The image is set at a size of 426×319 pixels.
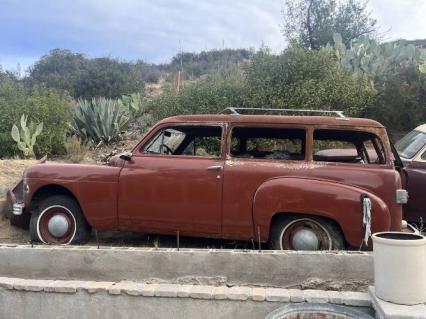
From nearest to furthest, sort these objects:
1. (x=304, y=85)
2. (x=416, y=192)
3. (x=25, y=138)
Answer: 1. (x=416, y=192)
2. (x=304, y=85)
3. (x=25, y=138)

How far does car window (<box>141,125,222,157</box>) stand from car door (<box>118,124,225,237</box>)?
0.01 metres

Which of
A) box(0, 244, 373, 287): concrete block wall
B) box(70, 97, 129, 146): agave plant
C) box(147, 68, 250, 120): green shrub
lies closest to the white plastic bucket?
box(0, 244, 373, 287): concrete block wall

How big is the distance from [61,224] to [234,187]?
84.4 inches

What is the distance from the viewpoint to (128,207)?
5.96 m

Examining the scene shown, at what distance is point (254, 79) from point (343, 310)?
8731 mm

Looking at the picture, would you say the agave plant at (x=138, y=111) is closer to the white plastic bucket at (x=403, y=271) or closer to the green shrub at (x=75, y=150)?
the green shrub at (x=75, y=150)

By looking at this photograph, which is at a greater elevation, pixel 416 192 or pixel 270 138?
pixel 270 138

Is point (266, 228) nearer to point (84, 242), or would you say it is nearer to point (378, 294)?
point (378, 294)

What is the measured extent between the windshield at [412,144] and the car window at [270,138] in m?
1.73

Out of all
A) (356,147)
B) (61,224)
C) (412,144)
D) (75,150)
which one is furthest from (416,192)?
(75,150)

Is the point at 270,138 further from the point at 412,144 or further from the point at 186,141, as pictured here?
the point at 412,144

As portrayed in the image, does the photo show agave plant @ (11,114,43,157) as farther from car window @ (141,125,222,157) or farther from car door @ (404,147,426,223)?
car door @ (404,147,426,223)

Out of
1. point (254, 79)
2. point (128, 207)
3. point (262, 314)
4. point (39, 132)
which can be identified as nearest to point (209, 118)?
point (128, 207)

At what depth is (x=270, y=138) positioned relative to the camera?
21.1 feet
